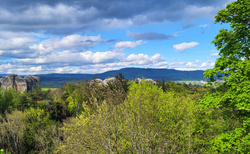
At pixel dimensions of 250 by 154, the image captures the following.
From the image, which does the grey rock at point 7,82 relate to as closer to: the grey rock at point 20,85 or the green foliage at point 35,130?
the grey rock at point 20,85

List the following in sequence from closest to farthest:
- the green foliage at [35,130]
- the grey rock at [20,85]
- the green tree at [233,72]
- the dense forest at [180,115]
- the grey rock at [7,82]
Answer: the dense forest at [180,115] → the green tree at [233,72] → the green foliage at [35,130] → the grey rock at [7,82] → the grey rock at [20,85]

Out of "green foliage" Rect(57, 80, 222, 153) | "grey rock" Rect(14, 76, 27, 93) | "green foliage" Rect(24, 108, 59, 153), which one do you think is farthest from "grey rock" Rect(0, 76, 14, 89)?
"green foliage" Rect(57, 80, 222, 153)

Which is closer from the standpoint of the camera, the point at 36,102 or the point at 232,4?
the point at 232,4

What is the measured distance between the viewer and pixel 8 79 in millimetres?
121188

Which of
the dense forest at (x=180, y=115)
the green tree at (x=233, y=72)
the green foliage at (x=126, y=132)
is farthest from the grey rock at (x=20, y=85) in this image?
the green tree at (x=233, y=72)

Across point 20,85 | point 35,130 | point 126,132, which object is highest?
point 126,132

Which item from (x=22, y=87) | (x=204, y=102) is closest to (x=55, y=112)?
(x=204, y=102)

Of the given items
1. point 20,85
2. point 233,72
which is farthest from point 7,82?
point 233,72

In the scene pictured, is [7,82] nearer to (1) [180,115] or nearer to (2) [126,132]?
(1) [180,115]

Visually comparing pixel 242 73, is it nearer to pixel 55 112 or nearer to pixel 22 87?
pixel 55 112

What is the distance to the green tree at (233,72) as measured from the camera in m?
11.8

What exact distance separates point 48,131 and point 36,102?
14.9 m

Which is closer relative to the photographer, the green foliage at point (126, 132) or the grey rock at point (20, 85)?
the green foliage at point (126, 132)

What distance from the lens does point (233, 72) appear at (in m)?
12.7
